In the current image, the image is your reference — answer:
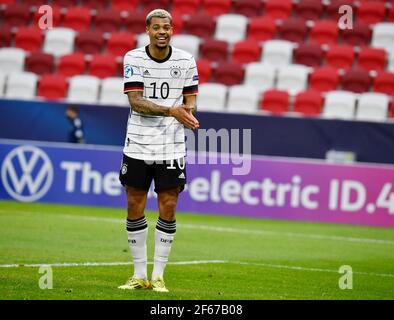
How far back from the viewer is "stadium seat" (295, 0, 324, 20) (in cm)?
Result: 2470

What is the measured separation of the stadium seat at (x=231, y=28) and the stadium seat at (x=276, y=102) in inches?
118

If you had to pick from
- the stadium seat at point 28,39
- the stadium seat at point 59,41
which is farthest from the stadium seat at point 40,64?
the stadium seat at point 28,39

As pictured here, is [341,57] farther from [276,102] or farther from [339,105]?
[276,102]

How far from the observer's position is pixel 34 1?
25469 millimetres

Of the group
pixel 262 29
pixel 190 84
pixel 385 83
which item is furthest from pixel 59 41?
pixel 190 84

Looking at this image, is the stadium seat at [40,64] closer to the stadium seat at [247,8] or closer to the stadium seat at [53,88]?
the stadium seat at [53,88]

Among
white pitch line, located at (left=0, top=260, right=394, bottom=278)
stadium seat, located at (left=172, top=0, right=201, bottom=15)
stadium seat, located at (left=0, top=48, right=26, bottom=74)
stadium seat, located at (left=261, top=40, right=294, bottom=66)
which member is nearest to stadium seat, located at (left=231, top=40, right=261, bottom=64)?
stadium seat, located at (left=261, top=40, right=294, bottom=66)

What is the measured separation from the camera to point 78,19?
83.0 feet

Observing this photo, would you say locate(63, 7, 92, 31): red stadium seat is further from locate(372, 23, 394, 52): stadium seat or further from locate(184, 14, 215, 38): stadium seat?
locate(372, 23, 394, 52): stadium seat

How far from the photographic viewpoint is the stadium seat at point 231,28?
24.3 metres

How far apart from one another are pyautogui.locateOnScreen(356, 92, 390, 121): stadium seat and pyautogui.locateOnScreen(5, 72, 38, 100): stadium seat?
24.9ft

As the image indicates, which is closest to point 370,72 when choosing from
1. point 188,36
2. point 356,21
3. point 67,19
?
point 356,21

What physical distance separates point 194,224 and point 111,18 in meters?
9.86

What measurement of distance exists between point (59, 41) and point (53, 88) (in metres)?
2.22
